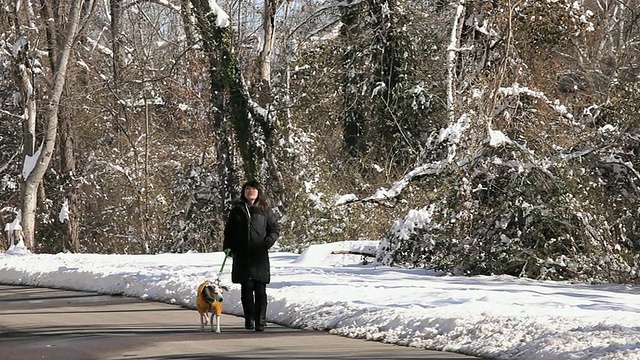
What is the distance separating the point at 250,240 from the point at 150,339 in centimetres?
183

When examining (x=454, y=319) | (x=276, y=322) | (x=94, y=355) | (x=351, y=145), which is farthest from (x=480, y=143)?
(x=351, y=145)

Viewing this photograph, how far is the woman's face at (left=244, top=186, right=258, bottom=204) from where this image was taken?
1370 cm

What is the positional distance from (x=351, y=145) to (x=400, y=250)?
13.2m

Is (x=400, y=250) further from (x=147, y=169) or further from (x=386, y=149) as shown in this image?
(x=147, y=169)

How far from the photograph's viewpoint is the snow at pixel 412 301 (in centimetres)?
1088

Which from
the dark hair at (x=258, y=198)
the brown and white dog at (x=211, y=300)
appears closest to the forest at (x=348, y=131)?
the dark hair at (x=258, y=198)

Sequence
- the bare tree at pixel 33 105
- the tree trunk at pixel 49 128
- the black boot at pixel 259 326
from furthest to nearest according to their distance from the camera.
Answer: the bare tree at pixel 33 105 → the tree trunk at pixel 49 128 → the black boot at pixel 259 326

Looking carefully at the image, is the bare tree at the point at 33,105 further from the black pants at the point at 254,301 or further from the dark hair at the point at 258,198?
the black pants at the point at 254,301

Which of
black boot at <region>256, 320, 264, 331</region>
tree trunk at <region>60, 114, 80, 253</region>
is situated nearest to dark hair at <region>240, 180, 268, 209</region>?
black boot at <region>256, 320, 264, 331</region>

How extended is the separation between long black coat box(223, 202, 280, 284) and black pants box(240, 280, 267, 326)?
104 millimetres

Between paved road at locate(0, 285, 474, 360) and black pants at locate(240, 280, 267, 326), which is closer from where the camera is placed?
paved road at locate(0, 285, 474, 360)

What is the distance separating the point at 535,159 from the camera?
62.6 feet

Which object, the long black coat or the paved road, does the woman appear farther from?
the paved road

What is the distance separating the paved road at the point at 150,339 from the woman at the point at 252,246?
0.34 metres
